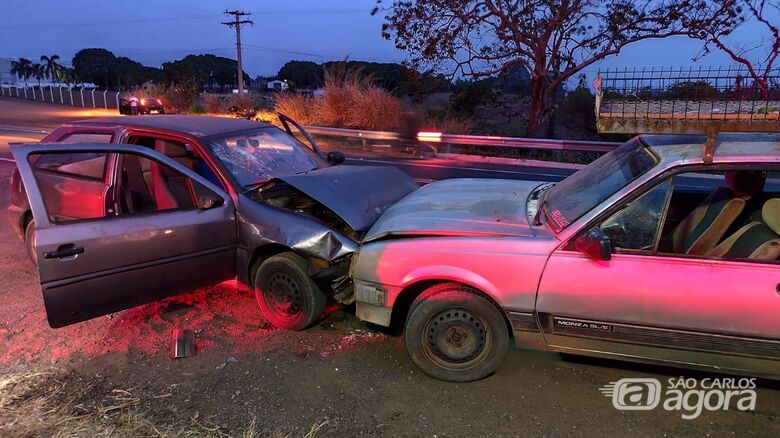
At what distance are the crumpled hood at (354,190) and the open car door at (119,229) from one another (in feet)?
2.22

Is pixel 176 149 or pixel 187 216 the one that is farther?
pixel 176 149

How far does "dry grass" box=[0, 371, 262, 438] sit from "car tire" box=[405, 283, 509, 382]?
113cm

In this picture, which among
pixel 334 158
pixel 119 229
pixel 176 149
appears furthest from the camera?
→ pixel 334 158

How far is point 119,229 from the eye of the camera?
12.2 ft

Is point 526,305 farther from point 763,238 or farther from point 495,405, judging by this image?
point 763,238

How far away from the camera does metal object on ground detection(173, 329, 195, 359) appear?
383 centimetres

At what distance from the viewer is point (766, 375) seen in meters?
2.93

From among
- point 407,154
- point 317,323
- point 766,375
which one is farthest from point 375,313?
point 407,154

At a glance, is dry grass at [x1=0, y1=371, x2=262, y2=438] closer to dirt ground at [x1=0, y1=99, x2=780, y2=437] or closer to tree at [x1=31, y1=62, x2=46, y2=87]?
dirt ground at [x1=0, y1=99, x2=780, y2=437]

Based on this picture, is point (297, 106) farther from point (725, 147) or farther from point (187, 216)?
point (725, 147)

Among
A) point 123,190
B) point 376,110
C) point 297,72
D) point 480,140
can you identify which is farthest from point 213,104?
point 297,72

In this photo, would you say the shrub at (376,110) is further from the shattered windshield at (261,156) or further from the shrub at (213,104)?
the shattered windshield at (261,156)

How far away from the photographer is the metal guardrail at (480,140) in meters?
13.5

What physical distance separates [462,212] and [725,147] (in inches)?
62.8
